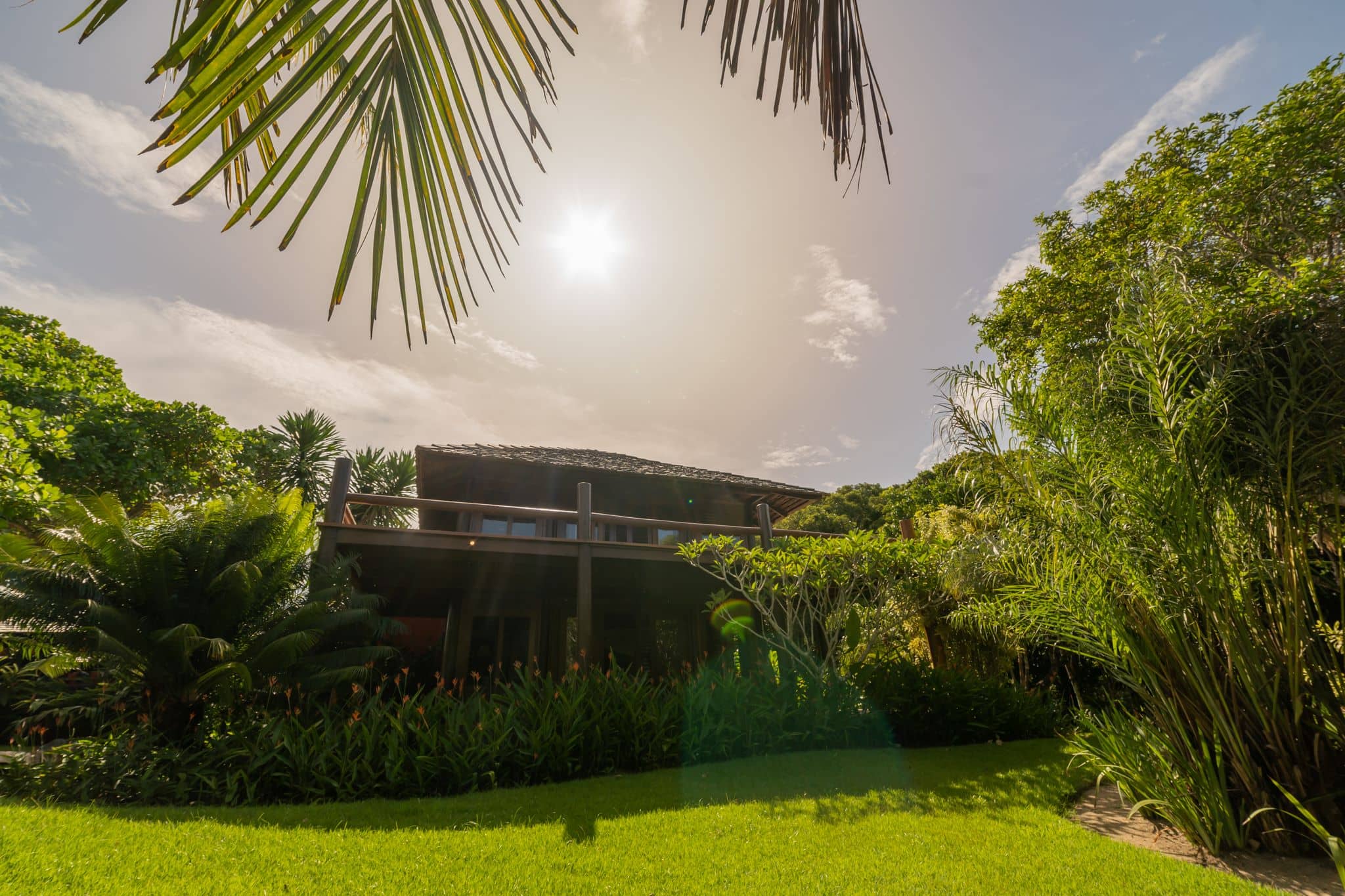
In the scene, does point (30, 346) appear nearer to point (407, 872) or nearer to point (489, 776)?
point (489, 776)

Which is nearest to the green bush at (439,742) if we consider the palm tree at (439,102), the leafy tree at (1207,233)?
the leafy tree at (1207,233)

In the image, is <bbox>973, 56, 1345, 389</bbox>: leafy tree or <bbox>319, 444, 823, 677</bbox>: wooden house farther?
<bbox>319, 444, 823, 677</bbox>: wooden house

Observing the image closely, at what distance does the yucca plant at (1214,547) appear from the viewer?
14.1 feet

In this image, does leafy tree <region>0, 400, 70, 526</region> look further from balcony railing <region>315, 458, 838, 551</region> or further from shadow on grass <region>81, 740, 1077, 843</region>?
shadow on grass <region>81, 740, 1077, 843</region>

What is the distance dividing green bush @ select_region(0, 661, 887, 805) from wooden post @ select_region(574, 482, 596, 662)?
88 centimetres

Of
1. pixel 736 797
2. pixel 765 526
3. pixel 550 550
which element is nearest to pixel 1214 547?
pixel 736 797

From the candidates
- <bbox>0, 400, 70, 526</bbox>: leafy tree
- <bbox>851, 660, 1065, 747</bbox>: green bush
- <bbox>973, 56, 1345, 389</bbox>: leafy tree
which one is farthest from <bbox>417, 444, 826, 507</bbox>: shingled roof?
<bbox>851, 660, 1065, 747</bbox>: green bush

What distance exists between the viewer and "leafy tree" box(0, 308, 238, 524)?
1378 centimetres

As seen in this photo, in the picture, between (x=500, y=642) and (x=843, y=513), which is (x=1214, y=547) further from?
(x=843, y=513)

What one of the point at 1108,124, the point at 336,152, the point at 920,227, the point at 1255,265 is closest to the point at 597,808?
the point at 336,152

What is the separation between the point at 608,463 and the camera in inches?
634

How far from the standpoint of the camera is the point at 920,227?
19.3 feet

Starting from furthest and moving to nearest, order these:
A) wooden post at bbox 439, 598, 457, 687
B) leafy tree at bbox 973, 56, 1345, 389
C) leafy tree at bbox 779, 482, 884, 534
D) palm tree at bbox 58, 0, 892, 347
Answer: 1. leafy tree at bbox 779, 482, 884, 534
2. wooden post at bbox 439, 598, 457, 687
3. leafy tree at bbox 973, 56, 1345, 389
4. palm tree at bbox 58, 0, 892, 347

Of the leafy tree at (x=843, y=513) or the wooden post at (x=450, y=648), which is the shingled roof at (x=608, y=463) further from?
the leafy tree at (x=843, y=513)
